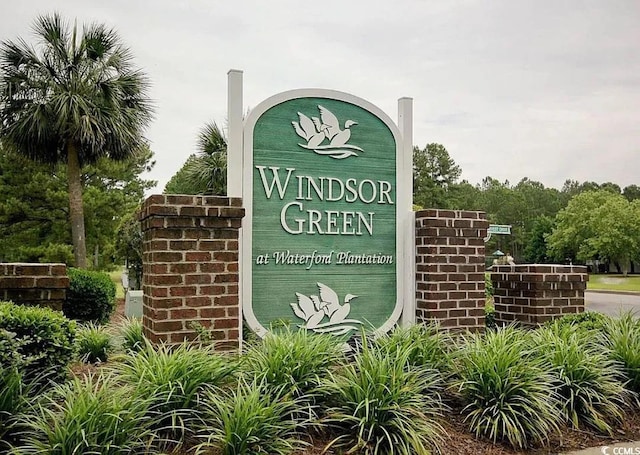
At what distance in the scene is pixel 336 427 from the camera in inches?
144

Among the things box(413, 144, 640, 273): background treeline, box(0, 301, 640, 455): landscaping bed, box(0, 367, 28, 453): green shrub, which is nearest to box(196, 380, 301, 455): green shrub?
box(0, 301, 640, 455): landscaping bed

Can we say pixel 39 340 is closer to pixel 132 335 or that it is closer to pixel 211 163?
pixel 132 335

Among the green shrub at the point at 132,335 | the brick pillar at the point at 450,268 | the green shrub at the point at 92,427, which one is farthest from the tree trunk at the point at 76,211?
the green shrub at the point at 92,427

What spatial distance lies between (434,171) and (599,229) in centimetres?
1476

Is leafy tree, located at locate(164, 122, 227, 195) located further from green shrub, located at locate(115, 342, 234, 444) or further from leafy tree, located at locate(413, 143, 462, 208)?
leafy tree, located at locate(413, 143, 462, 208)

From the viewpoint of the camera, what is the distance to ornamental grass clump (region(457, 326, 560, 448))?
12.5 feet

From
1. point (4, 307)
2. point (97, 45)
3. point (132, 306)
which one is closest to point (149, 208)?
point (4, 307)

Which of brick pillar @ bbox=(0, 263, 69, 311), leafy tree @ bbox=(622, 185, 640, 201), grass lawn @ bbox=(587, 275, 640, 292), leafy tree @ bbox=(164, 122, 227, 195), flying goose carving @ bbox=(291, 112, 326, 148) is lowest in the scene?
grass lawn @ bbox=(587, 275, 640, 292)

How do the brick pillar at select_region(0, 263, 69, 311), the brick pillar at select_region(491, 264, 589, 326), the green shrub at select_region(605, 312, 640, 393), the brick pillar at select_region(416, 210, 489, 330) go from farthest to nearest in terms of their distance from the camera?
1. the brick pillar at select_region(491, 264, 589, 326)
2. the brick pillar at select_region(416, 210, 489, 330)
3. the brick pillar at select_region(0, 263, 69, 311)
4. the green shrub at select_region(605, 312, 640, 393)

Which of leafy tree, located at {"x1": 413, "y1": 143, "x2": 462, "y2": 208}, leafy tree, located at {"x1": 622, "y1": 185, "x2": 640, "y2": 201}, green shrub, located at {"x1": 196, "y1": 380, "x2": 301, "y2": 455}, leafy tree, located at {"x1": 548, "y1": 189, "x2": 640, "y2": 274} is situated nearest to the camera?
green shrub, located at {"x1": 196, "y1": 380, "x2": 301, "y2": 455}

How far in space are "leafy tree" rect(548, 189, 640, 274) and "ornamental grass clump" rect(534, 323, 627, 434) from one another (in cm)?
4280

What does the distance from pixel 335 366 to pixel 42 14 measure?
17.3 meters

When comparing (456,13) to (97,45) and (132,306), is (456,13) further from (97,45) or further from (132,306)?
(97,45)

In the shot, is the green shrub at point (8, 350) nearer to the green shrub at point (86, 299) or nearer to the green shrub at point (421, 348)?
the green shrub at point (421, 348)
